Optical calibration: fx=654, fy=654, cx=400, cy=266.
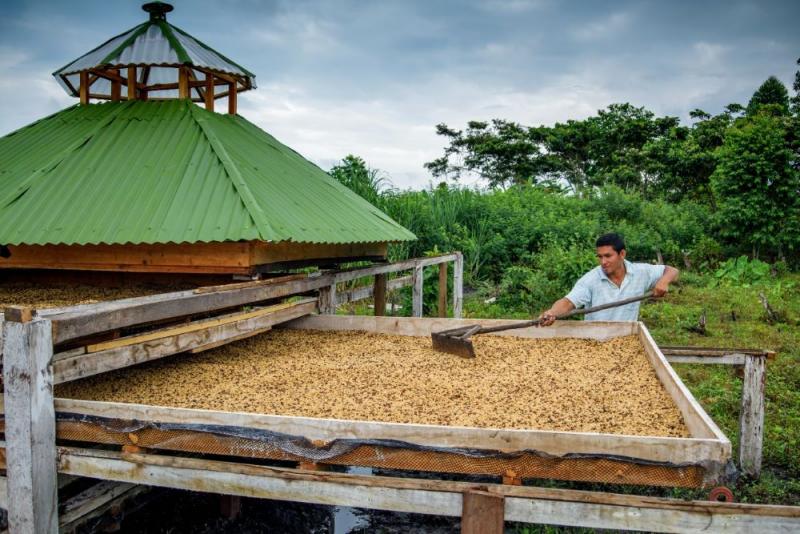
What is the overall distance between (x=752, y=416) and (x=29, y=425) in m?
4.62

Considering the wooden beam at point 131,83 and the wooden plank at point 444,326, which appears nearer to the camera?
the wooden plank at point 444,326

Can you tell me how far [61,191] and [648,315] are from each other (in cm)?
841

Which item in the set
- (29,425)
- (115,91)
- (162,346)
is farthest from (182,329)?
(115,91)

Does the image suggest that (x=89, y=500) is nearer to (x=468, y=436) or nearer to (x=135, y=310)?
(x=135, y=310)

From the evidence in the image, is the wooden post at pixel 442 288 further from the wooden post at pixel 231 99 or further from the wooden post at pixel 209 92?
the wooden post at pixel 209 92

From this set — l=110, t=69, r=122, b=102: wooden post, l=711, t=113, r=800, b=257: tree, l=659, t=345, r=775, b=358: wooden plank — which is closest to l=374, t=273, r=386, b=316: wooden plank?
l=659, t=345, r=775, b=358: wooden plank

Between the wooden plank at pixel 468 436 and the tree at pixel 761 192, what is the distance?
14.5 metres

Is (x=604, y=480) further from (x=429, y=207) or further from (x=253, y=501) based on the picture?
(x=429, y=207)

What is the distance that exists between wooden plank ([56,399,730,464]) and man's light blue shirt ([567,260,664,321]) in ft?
9.15

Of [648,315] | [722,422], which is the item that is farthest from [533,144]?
[722,422]

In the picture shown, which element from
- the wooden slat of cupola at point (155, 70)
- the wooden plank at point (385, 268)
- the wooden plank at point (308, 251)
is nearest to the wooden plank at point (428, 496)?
the wooden plank at point (308, 251)

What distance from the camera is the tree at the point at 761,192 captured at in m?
14.7

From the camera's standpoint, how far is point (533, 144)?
29.6 m

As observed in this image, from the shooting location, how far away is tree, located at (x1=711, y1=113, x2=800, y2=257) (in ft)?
48.3
